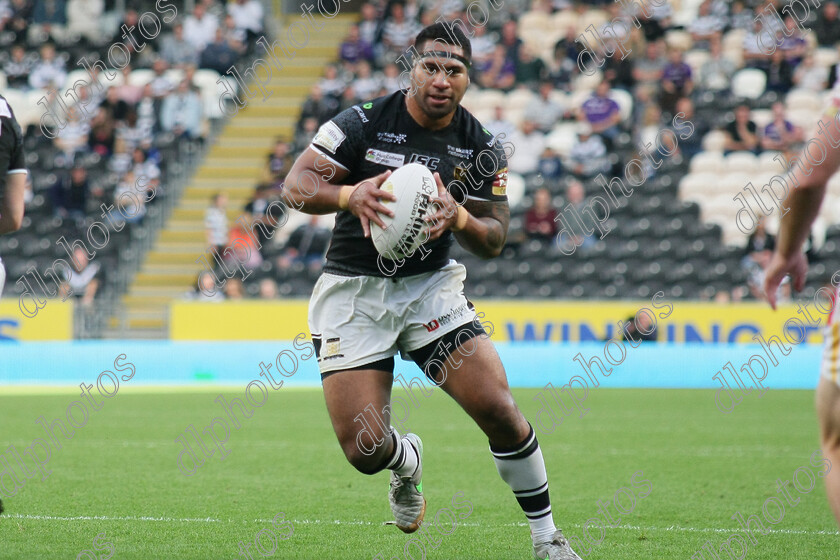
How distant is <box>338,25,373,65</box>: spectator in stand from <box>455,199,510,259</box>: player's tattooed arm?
1807 centimetres

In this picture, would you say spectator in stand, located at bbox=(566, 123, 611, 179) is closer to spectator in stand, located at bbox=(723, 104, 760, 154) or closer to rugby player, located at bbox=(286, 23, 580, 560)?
spectator in stand, located at bbox=(723, 104, 760, 154)

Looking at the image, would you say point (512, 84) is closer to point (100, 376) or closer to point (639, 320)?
point (639, 320)

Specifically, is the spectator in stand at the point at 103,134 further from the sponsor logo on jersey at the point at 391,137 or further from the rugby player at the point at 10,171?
the sponsor logo on jersey at the point at 391,137

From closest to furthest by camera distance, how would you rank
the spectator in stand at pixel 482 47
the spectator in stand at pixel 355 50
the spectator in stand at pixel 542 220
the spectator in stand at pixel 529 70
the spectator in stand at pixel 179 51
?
1. the spectator in stand at pixel 542 220
2. the spectator in stand at pixel 529 70
3. the spectator in stand at pixel 482 47
4. the spectator in stand at pixel 355 50
5. the spectator in stand at pixel 179 51

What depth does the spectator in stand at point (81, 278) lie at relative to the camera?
1872 cm

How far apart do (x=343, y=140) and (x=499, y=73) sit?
1672 centimetres

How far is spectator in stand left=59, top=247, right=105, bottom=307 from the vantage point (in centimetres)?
1872

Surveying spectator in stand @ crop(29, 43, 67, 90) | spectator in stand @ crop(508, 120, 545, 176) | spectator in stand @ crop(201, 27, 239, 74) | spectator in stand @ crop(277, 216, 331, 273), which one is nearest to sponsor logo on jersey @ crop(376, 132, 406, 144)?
spectator in stand @ crop(277, 216, 331, 273)

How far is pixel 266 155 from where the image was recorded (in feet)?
77.5

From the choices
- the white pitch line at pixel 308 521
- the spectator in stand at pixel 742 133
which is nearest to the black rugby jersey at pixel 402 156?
the white pitch line at pixel 308 521

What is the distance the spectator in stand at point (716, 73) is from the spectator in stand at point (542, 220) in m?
4.05

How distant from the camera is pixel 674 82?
64.5ft

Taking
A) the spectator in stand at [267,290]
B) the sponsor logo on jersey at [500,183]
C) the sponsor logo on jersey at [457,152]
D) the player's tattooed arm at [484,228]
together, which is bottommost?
the spectator in stand at [267,290]

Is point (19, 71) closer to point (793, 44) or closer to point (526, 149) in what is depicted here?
point (526, 149)
